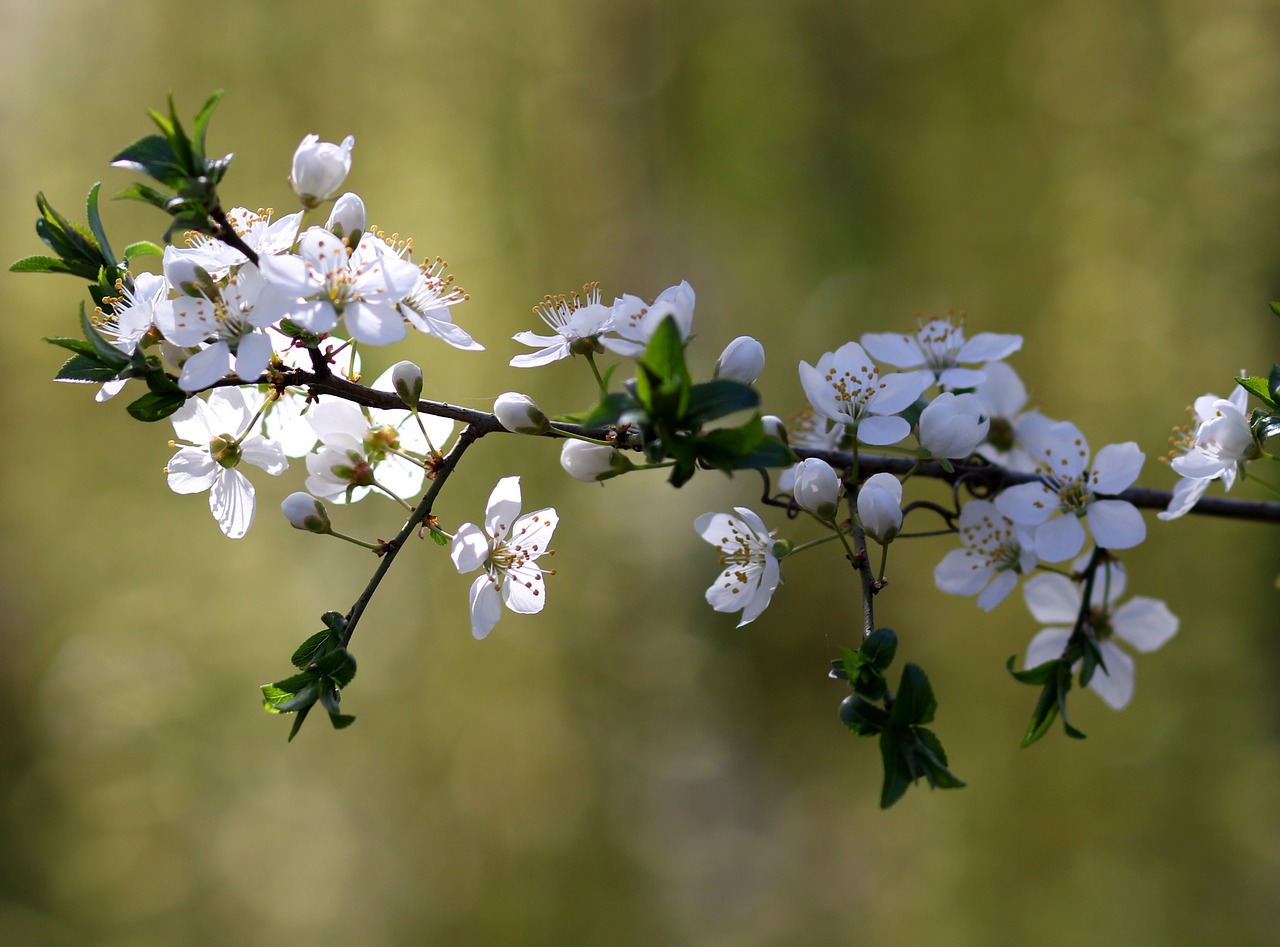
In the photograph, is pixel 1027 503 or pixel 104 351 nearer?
pixel 104 351

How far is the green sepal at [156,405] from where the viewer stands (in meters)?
0.57

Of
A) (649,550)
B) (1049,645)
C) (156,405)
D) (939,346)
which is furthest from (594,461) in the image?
(649,550)

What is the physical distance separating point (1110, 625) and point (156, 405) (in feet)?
2.72

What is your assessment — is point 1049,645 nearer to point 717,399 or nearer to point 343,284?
point 717,399

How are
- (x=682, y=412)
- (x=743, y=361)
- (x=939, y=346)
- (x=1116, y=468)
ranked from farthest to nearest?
(x=939, y=346)
(x=1116, y=468)
(x=743, y=361)
(x=682, y=412)

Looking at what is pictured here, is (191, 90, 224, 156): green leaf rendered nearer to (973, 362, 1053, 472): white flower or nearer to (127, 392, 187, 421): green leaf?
(127, 392, 187, 421): green leaf

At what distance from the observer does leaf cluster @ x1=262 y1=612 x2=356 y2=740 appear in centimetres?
53

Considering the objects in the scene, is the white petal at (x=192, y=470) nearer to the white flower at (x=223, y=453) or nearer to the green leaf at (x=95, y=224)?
the white flower at (x=223, y=453)

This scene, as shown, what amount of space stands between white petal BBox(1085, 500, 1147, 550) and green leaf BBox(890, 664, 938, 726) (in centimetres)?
20

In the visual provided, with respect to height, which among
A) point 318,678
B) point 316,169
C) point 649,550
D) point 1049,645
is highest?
point 649,550

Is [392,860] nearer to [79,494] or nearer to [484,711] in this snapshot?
[484,711]

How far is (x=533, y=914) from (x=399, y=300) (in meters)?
2.19

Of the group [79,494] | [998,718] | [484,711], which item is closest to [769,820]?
[998,718]

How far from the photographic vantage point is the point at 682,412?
475 mm
